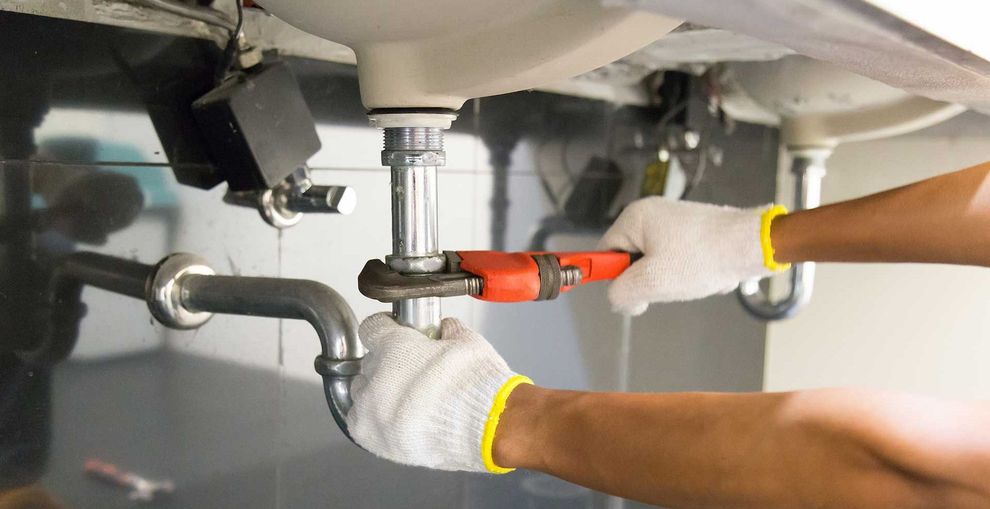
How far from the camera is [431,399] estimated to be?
0.47 metres

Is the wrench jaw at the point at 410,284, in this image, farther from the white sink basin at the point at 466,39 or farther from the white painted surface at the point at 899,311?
the white painted surface at the point at 899,311

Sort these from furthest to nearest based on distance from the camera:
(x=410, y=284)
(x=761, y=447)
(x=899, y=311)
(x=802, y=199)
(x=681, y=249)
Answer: (x=899, y=311) < (x=802, y=199) < (x=681, y=249) < (x=410, y=284) < (x=761, y=447)

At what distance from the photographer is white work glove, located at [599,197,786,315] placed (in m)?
0.71

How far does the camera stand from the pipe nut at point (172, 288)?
2.03 ft

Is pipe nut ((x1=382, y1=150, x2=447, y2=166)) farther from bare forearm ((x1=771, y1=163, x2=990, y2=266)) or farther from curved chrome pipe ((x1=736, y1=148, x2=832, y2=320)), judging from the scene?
curved chrome pipe ((x1=736, y1=148, x2=832, y2=320))

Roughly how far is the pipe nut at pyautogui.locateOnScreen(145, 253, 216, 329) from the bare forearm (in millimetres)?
512

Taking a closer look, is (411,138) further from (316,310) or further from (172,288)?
(172,288)

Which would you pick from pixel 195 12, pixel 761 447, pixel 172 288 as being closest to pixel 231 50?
pixel 195 12

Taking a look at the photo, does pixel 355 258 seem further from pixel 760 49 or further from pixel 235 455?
pixel 760 49

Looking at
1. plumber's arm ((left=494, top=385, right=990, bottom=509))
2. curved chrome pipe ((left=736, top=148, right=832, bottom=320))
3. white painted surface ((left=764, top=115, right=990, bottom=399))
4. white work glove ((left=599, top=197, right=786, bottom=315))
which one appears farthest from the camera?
white painted surface ((left=764, top=115, right=990, bottom=399))

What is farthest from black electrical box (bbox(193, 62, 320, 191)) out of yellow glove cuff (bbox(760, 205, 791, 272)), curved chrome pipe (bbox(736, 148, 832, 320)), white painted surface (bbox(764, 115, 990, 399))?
white painted surface (bbox(764, 115, 990, 399))

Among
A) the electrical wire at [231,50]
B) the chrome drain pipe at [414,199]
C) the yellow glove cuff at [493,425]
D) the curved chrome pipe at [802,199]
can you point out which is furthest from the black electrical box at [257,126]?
the curved chrome pipe at [802,199]

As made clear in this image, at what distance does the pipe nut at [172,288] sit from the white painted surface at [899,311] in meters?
1.14

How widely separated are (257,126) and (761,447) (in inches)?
17.1
